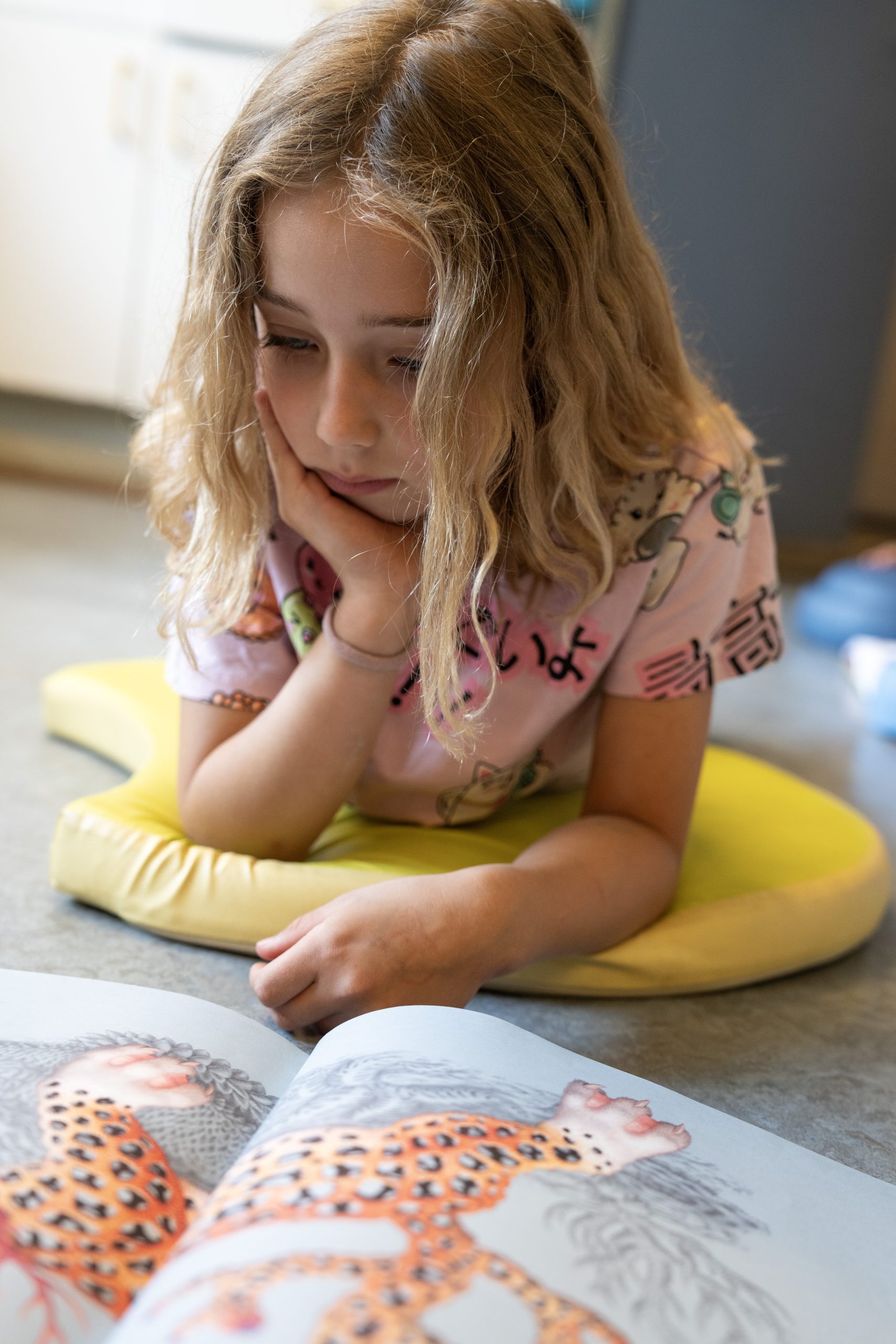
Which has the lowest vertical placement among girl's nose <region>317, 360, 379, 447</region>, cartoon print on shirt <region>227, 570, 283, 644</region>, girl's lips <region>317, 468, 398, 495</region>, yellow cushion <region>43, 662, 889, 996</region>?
yellow cushion <region>43, 662, 889, 996</region>

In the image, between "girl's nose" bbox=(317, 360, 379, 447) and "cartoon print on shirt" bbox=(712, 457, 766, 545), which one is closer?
"girl's nose" bbox=(317, 360, 379, 447)

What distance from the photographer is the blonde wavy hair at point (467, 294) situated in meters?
0.61

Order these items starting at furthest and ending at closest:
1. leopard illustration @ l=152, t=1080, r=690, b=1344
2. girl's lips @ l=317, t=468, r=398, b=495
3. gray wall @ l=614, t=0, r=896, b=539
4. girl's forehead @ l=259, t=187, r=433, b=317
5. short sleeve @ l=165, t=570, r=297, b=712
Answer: gray wall @ l=614, t=0, r=896, b=539 < short sleeve @ l=165, t=570, r=297, b=712 < girl's lips @ l=317, t=468, r=398, b=495 < girl's forehead @ l=259, t=187, r=433, b=317 < leopard illustration @ l=152, t=1080, r=690, b=1344

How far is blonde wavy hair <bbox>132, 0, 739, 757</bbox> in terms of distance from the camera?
2.01 ft

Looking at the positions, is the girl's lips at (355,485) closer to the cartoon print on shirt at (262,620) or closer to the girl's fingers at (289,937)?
the cartoon print on shirt at (262,620)

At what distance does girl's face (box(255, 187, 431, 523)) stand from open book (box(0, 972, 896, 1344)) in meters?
0.29

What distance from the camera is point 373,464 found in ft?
2.23

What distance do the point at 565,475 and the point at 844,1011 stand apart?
1.26 feet

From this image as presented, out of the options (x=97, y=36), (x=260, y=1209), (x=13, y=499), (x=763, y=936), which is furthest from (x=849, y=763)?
(x=97, y=36)

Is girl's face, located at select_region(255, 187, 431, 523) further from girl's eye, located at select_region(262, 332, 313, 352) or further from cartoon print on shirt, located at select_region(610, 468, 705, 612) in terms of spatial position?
cartoon print on shirt, located at select_region(610, 468, 705, 612)

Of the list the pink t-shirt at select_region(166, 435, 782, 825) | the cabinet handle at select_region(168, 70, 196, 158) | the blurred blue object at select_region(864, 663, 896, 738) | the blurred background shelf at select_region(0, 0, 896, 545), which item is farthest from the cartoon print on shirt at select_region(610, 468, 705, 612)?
the cabinet handle at select_region(168, 70, 196, 158)

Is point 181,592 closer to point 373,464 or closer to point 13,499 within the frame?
point 373,464

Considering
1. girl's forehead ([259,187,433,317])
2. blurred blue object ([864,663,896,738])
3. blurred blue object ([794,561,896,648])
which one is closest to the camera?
girl's forehead ([259,187,433,317])

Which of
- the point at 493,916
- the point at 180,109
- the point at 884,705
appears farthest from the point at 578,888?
the point at 180,109
